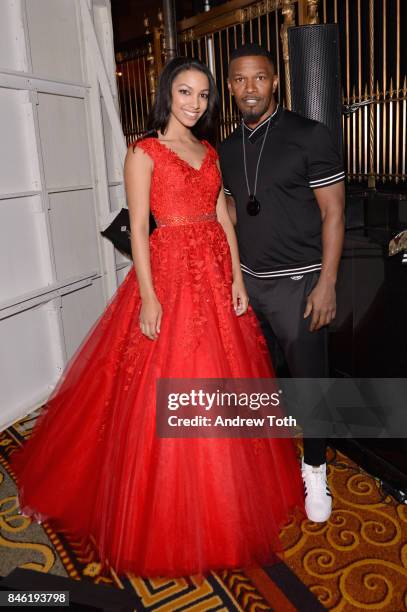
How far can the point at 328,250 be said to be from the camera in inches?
78.7

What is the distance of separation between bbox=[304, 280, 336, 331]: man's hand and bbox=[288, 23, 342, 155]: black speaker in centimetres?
88

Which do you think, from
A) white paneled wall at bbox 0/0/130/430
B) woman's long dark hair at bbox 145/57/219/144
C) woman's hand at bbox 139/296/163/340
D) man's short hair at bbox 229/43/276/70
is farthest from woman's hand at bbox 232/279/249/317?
white paneled wall at bbox 0/0/130/430

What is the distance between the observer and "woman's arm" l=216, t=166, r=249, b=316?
6.92 ft

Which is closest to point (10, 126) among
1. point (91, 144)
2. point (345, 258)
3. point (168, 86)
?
point (91, 144)

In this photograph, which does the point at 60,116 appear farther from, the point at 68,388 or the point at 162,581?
the point at 162,581

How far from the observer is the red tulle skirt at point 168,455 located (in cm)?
181

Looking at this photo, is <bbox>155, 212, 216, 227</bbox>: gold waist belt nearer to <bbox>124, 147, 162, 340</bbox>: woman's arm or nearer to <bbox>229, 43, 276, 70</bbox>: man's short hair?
<bbox>124, 147, 162, 340</bbox>: woman's arm

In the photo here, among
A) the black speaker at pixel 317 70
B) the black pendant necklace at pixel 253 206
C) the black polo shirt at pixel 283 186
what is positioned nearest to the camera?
the black polo shirt at pixel 283 186

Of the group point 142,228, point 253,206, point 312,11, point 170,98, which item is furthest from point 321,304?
point 312,11

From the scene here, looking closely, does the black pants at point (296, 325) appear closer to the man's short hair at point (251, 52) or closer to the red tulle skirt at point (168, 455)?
the red tulle skirt at point (168, 455)

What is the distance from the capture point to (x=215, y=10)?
4.62 meters

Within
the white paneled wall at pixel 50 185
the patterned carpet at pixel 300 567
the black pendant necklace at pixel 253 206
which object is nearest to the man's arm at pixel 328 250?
the black pendant necklace at pixel 253 206

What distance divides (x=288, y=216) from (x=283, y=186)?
0.11 metres

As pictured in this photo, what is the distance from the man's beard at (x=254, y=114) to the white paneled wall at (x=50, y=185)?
146cm
